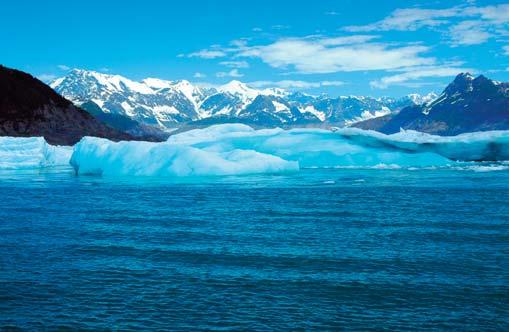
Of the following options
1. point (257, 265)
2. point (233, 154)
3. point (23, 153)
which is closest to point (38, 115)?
point (23, 153)

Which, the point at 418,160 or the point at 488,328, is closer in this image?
the point at 488,328

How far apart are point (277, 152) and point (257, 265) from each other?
1530 inches

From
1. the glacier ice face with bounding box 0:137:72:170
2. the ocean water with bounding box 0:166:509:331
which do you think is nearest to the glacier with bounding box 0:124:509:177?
the ocean water with bounding box 0:166:509:331

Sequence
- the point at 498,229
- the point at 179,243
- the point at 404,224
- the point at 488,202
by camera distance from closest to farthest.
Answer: the point at 179,243, the point at 498,229, the point at 404,224, the point at 488,202

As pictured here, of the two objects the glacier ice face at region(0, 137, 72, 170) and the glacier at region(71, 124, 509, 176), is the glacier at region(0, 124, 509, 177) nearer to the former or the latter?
the glacier at region(71, 124, 509, 176)

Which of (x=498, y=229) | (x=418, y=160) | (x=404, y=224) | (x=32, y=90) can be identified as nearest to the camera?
(x=498, y=229)

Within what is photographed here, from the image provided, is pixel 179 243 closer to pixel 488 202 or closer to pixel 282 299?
pixel 282 299

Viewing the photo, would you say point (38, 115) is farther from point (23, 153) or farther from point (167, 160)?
point (167, 160)

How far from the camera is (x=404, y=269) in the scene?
13.7m

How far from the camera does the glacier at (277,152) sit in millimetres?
44125

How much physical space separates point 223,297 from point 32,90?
141m

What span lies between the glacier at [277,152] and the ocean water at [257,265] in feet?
53.4

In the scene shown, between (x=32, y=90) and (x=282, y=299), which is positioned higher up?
(x=32, y=90)

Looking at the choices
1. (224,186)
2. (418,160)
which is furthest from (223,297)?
(418,160)
